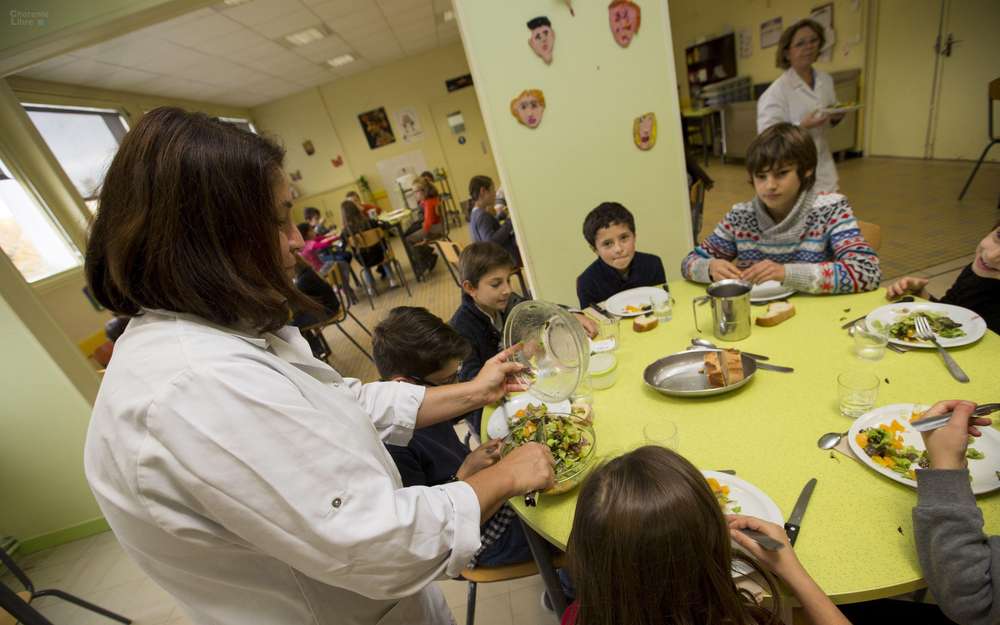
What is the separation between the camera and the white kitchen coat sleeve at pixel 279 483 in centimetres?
58

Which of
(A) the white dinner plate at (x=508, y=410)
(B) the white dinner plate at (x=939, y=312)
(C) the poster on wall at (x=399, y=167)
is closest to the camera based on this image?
(B) the white dinner plate at (x=939, y=312)

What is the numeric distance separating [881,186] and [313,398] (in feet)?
20.8

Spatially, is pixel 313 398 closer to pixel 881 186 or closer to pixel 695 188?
pixel 695 188

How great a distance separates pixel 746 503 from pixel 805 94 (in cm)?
296

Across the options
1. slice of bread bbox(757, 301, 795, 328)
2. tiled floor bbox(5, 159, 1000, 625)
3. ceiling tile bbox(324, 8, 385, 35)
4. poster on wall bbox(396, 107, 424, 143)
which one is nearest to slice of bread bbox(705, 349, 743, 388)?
slice of bread bbox(757, 301, 795, 328)

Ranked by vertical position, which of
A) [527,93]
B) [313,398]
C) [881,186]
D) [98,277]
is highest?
[527,93]

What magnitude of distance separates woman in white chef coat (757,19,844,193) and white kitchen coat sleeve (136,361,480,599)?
2996 millimetres

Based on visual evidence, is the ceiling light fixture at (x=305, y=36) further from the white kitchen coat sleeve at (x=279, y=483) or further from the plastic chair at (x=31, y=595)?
the white kitchen coat sleeve at (x=279, y=483)

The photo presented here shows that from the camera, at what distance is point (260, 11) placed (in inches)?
184

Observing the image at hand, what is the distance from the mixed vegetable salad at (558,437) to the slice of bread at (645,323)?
21.9 inches

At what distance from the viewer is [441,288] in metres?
5.64

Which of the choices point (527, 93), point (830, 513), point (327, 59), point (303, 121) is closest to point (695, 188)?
point (527, 93)

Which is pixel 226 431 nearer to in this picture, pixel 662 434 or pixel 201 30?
pixel 662 434

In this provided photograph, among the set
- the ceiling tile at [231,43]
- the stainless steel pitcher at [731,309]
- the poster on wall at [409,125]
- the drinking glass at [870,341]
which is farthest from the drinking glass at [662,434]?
the poster on wall at [409,125]
